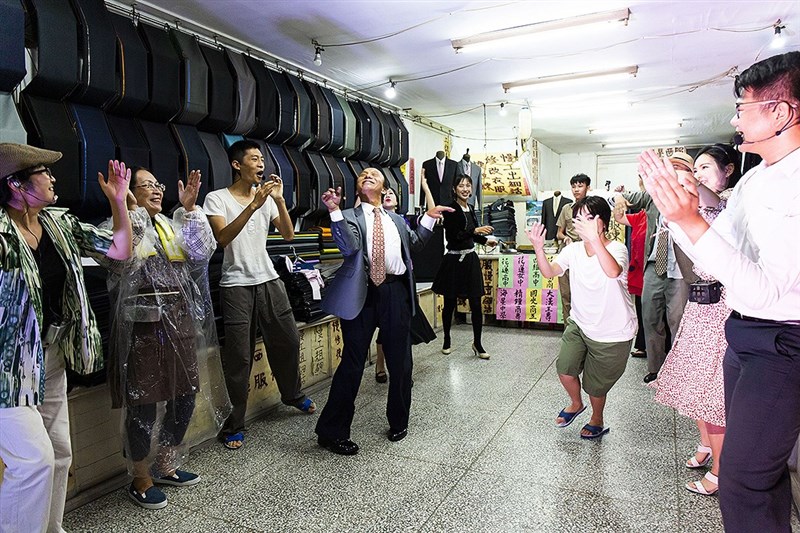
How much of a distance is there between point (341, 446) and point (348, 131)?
2.91 metres

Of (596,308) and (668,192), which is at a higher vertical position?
(668,192)

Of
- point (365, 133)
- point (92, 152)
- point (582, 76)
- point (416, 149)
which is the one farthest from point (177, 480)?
point (416, 149)

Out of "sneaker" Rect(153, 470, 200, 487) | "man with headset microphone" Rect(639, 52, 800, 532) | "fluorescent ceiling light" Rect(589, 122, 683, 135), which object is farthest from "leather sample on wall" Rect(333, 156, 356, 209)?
"fluorescent ceiling light" Rect(589, 122, 683, 135)

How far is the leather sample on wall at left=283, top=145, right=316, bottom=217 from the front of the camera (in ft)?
13.2

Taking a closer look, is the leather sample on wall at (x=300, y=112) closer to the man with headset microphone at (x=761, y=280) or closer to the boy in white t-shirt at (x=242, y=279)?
the boy in white t-shirt at (x=242, y=279)

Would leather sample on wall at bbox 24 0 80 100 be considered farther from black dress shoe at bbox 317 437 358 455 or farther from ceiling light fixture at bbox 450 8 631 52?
ceiling light fixture at bbox 450 8 631 52

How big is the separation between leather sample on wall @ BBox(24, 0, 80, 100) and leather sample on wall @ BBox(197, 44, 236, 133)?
0.85m

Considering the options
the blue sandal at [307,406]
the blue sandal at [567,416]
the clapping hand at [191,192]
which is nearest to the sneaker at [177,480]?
the blue sandal at [307,406]

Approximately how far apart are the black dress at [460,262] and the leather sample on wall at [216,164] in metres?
1.99

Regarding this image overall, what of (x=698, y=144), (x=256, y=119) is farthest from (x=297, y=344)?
(x=698, y=144)

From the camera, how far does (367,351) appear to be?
2.71m

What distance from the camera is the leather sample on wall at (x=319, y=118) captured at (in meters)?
4.21

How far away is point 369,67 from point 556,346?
3.22 m

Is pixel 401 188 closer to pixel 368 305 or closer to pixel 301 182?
pixel 301 182
